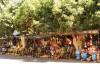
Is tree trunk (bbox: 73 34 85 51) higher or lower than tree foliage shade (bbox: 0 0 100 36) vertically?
lower

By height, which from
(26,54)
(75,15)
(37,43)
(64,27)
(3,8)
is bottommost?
(26,54)

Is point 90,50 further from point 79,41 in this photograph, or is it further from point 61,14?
point 61,14

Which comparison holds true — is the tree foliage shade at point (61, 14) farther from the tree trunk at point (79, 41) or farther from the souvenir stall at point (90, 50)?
the souvenir stall at point (90, 50)

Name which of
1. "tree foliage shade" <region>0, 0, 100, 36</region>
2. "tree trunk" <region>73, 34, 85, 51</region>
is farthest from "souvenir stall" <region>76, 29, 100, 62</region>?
"tree foliage shade" <region>0, 0, 100, 36</region>

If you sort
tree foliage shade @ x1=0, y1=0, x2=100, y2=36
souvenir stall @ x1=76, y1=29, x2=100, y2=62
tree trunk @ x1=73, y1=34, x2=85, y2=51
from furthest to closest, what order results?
tree trunk @ x1=73, y1=34, x2=85, y2=51, souvenir stall @ x1=76, y1=29, x2=100, y2=62, tree foliage shade @ x1=0, y1=0, x2=100, y2=36

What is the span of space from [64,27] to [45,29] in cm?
176

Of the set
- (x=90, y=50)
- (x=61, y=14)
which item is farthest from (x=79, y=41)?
(x=61, y=14)

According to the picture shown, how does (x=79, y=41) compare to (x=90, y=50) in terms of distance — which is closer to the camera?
(x=90, y=50)

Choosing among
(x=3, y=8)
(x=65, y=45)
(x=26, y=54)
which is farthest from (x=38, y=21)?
(x=3, y=8)

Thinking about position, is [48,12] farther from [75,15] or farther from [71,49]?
[71,49]

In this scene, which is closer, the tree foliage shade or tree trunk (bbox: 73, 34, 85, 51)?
the tree foliage shade

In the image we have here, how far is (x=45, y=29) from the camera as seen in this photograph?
12.3 m

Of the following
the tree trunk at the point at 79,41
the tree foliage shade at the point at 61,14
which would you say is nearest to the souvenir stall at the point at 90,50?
the tree trunk at the point at 79,41

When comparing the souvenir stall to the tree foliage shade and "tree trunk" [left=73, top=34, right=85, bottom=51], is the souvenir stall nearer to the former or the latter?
"tree trunk" [left=73, top=34, right=85, bottom=51]
